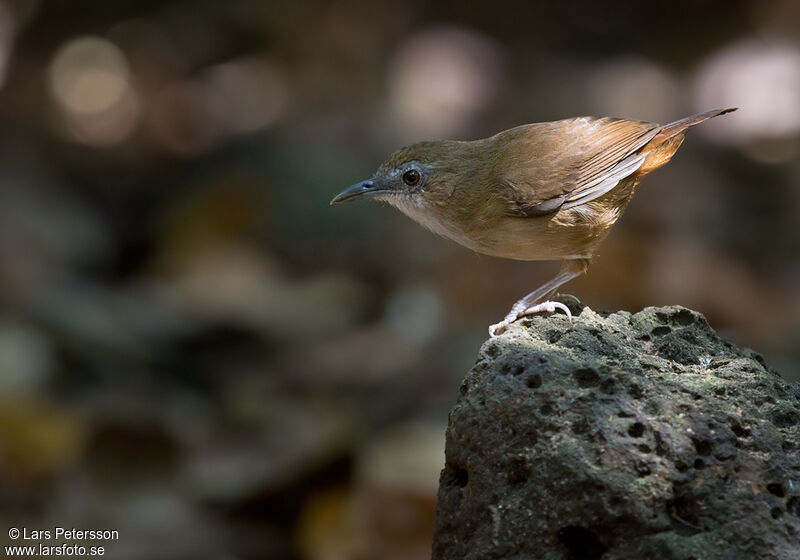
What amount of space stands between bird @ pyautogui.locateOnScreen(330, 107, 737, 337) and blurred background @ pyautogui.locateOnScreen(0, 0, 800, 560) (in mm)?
1848

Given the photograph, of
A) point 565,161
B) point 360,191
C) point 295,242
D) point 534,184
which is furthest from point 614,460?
point 295,242

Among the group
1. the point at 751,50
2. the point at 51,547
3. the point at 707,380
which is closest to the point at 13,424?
the point at 51,547

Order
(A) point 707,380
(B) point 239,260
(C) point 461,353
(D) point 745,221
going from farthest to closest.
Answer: (D) point 745,221
(B) point 239,260
(C) point 461,353
(A) point 707,380

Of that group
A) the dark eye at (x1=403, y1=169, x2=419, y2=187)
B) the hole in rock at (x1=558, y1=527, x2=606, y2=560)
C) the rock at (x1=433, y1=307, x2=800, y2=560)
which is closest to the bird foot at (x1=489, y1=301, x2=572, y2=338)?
the rock at (x1=433, y1=307, x2=800, y2=560)

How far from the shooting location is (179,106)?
38.4ft

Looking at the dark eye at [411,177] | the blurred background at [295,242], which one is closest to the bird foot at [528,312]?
the dark eye at [411,177]

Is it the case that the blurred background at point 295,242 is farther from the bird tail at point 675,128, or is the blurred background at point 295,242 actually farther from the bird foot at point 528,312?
the bird tail at point 675,128

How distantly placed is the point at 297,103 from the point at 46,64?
2.87 m

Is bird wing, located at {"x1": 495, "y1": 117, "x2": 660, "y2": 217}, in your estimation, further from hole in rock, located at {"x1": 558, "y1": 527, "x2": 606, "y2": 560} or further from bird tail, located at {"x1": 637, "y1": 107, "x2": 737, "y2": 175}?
hole in rock, located at {"x1": 558, "y1": 527, "x2": 606, "y2": 560}

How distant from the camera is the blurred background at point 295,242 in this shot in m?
6.44

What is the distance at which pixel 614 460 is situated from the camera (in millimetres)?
2781

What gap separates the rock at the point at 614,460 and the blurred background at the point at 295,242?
9.06ft

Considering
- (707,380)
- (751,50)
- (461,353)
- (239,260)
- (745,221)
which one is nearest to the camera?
(707,380)

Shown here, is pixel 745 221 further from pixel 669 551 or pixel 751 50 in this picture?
pixel 669 551
